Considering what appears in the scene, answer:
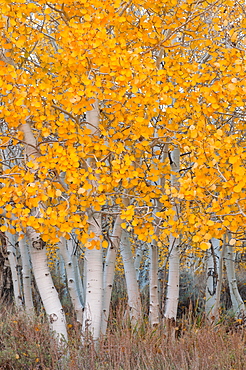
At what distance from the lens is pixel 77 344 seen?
411 centimetres

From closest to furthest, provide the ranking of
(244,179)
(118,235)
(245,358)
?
(244,179)
(245,358)
(118,235)

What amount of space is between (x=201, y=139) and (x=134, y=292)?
2.92 metres

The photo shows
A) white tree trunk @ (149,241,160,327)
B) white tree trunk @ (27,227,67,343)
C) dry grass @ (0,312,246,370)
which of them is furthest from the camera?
white tree trunk @ (149,241,160,327)

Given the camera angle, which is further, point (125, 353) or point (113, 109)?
point (113, 109)

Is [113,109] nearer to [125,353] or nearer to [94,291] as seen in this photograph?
[94,291]

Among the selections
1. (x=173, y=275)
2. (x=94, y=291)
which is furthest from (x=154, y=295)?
(x=94, y=291)

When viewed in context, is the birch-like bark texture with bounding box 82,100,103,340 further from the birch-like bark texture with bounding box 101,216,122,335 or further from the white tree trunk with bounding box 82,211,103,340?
the birch-like bark texture with bounding box 101,216,122,335

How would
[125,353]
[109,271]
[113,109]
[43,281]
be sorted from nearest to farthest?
[125,353] → [113,109] → [43,281] → [109,271]

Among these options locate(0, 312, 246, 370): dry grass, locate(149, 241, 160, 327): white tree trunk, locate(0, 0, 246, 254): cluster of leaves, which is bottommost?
locate(0, 312, 246, 370): dry grass

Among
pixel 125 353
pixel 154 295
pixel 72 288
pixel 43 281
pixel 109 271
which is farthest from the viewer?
pixel 72 288

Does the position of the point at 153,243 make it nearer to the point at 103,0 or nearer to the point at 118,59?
the point at 118,59

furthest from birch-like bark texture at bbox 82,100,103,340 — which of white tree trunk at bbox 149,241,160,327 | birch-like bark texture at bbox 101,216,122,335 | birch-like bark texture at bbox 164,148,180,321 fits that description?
birch-like bark texture at bbox 164,148,180,321

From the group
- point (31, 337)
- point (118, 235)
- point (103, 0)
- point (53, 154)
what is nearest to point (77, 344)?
point (31, 337)

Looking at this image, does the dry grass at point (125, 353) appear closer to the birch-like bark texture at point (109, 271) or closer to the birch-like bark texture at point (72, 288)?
the birch-like bark texture at point (109, 271)
